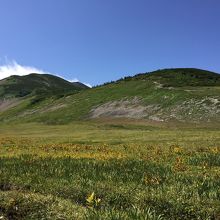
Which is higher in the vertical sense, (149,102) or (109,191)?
(149,102)

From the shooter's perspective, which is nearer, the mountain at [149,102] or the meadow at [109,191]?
the meadow at [109,191]

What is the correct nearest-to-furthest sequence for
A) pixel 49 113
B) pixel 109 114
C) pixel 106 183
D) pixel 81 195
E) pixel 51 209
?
pixel 51 209, pixel 81 195, pixel 106 183, pixel 109 114, pixel 49 113

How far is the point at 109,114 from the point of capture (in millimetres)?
106500

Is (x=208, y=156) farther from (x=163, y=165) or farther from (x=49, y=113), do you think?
(x=49, y=113)

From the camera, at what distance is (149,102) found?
108m

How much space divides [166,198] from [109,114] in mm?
95147

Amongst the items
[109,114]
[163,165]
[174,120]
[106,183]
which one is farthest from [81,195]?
[109,114]

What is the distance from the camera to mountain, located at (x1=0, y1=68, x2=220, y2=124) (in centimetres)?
8906

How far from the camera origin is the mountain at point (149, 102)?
3506 inches

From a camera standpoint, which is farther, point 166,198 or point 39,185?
point 39,185

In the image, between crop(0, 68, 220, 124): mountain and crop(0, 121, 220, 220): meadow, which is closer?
crop(0, 121, 220, 220): meadow

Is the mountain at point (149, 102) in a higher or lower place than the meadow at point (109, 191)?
higher

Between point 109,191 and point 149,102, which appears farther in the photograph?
point 149,102

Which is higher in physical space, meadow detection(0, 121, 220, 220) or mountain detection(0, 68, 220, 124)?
mountain detection(0, 68, 220, 124)
